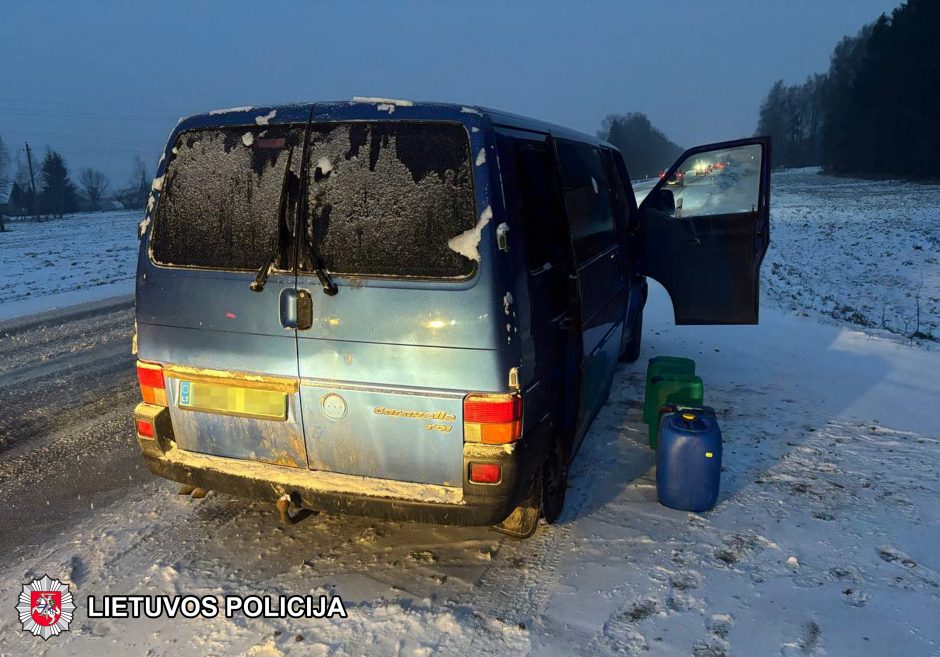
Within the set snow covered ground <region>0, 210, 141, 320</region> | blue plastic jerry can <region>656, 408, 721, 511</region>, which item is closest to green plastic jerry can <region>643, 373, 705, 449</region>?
blue plastic jerry can <region>656, 408, 721, 511</region>

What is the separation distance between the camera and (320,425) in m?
2.97

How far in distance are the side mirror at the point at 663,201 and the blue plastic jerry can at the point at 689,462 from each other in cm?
234

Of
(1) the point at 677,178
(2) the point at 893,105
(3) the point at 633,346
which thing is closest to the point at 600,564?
(1) the point at 677,178

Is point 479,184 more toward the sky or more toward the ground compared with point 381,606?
more toward the sky

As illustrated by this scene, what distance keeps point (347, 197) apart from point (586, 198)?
6.49 feet

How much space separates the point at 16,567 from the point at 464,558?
7.39ft

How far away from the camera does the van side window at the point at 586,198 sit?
12.6 ft

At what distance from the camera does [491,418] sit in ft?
9.12

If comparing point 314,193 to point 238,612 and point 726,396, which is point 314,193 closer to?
point 238,612

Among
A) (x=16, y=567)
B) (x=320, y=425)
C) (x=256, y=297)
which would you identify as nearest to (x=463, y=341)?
(x=320, y=425)

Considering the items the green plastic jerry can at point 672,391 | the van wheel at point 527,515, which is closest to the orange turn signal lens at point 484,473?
the van wheel at point 527,515

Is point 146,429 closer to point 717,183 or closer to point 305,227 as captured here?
point 305,227

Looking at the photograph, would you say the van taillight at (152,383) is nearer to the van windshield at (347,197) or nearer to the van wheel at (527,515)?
the van windshield at (347,197)

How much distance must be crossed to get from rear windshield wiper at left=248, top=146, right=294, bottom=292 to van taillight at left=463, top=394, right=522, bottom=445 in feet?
3.48
